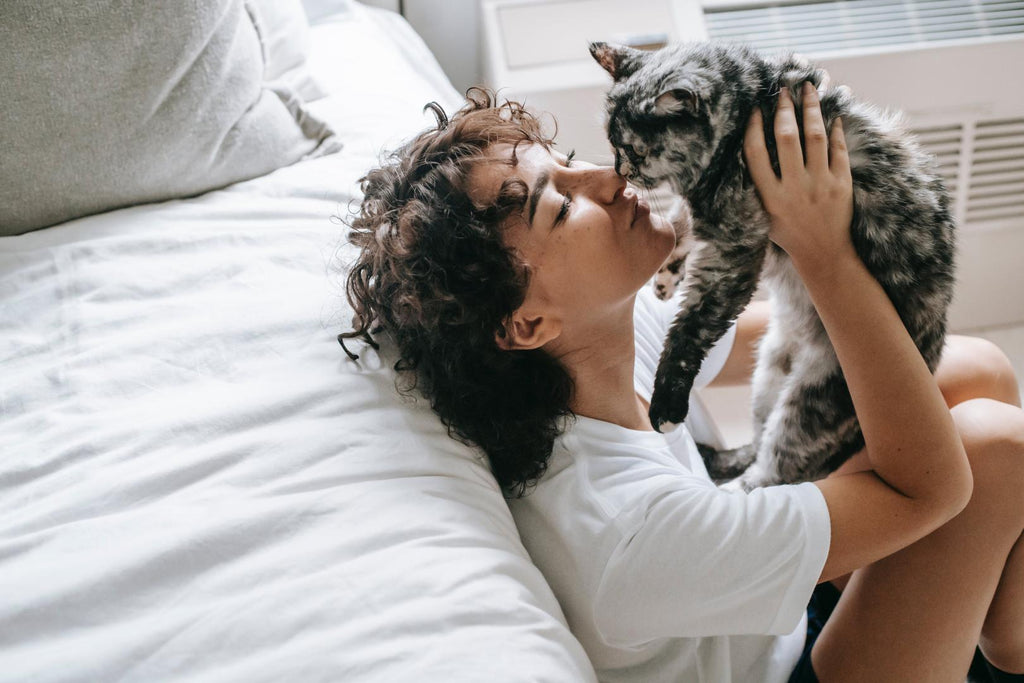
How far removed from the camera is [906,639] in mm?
891

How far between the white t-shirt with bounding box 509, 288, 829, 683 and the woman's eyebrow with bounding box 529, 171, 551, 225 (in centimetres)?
29

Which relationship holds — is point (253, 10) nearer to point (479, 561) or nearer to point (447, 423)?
point (447, 423)

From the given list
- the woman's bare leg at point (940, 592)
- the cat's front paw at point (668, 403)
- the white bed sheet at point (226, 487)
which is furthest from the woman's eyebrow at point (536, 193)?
the woman's bare leg at point (940, 592)

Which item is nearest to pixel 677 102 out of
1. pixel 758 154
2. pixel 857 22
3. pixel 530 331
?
pixel 758 154

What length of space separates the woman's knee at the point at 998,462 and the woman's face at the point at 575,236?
49 centimetres

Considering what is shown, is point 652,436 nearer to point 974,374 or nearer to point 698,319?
point 698,319

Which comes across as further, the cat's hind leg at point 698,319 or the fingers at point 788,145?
the cat's hind leg at point 698,319

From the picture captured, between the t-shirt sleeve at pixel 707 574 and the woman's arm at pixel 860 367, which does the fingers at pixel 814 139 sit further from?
the t-shirt sleeve at pixel 707 574

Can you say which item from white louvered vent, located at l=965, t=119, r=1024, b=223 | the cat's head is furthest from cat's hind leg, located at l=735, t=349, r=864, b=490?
white louvered vent, located at l=965, t=119, r=1024, b=223

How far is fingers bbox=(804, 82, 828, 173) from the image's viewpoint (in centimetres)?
93

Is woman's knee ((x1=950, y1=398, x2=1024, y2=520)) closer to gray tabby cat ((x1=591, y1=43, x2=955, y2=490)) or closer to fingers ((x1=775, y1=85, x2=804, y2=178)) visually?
gray tabby cat ((x1=591, y1=43, x2=955, y2=490))

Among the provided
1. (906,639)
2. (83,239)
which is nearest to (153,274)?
(83,239)

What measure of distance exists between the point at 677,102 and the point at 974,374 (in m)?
0.71

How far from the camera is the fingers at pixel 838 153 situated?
0.94 meters
